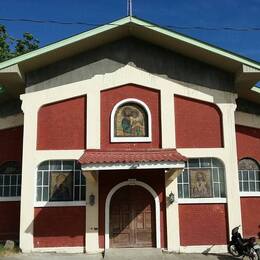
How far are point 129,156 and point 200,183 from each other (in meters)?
2.88

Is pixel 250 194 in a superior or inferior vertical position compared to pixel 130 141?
inferior

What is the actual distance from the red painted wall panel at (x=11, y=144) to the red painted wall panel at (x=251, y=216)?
8.51 meters

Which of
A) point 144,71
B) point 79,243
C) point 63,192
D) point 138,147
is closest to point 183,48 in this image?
point 144,71

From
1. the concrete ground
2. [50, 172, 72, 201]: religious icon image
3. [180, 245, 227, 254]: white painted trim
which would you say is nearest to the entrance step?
the concrete ground

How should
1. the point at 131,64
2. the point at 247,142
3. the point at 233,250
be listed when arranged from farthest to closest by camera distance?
the point at 247,142 < the point at 131,64 < the point at 233,250

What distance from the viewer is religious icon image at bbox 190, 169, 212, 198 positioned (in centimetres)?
1453

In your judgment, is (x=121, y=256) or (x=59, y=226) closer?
(x=121, y=256)

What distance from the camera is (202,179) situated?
1470cm

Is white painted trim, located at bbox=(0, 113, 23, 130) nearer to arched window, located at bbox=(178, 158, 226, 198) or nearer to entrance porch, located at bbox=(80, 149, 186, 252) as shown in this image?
entrance porch, located at bbox=(80, 149, 186, 252)

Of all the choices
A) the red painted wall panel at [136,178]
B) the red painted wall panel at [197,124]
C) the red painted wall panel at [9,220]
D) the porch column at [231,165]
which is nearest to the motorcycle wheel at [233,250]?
the porch column at [231,165]

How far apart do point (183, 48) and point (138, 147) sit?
3.82m

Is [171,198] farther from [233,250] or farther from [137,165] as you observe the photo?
[233,250]

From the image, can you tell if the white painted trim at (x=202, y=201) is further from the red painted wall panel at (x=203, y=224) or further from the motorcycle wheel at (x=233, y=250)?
the motorcycle wheel at (x=233, y=250)

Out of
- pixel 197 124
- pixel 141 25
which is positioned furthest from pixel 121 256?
pixel 141 25
